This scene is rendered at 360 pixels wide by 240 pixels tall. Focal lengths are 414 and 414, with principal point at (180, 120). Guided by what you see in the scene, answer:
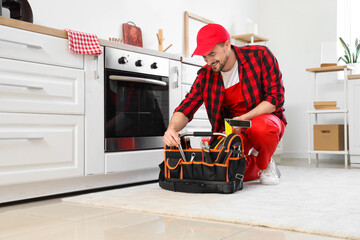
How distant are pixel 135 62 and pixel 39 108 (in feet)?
2.57

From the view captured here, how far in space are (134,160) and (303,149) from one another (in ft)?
9.89

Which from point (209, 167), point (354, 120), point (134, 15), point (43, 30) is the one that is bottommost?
point (209, 167)

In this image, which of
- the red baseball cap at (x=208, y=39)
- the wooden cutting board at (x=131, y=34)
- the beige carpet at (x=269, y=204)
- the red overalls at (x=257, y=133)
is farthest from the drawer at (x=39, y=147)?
the wooden cutting board at (x=131, y=34)

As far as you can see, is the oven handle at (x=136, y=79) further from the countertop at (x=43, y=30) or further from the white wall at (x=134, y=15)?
the white wall at (x=134, y=15)

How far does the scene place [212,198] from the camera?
192 cm

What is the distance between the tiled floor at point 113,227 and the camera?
51.1 inches

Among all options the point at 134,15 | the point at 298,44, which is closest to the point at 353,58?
the point at 298,44

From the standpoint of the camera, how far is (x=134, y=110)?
2635 mm

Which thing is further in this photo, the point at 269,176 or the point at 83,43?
the point at 269,176

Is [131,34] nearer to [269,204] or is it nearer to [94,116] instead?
[94,116]

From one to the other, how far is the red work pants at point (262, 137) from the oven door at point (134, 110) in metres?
0.65

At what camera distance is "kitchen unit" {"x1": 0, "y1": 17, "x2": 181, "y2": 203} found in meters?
1.93

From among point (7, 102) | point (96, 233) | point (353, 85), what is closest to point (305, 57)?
point (353, 85)

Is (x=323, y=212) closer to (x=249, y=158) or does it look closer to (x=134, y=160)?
(x=249, y=158)
